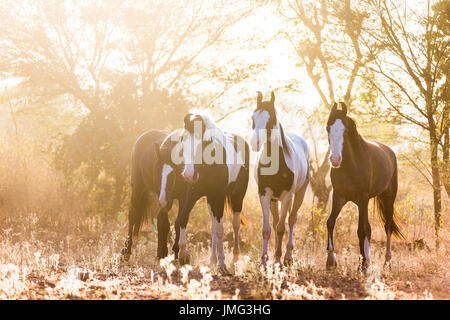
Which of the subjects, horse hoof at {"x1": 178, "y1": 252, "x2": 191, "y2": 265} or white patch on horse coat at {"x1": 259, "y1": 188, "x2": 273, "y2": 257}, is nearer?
horse hoof at {"x1": 178, "y1": 252, "x2": 191, "y2": 265}

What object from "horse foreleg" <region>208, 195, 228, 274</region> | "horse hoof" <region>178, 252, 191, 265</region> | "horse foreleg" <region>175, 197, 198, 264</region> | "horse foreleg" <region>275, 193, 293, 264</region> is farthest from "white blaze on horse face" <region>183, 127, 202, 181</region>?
"horse foreleg" <region>275, 193, 293, 264</region>

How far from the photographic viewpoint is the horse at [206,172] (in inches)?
272

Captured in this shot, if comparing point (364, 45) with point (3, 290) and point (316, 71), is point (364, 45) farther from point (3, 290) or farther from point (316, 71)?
point (3, 290)

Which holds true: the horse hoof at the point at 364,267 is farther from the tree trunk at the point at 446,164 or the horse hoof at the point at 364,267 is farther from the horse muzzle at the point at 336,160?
the tree trunk at the point at 446,164

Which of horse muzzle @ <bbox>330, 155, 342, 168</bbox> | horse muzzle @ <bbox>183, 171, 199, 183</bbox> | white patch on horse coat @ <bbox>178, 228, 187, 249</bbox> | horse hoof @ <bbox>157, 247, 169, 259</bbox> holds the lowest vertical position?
horse hoof @ <bbox>157, 247, 169, 259</bbox>

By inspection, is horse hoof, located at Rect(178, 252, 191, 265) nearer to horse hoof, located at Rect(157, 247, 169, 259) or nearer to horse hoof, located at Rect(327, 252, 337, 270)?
horse hoof, located at Rect(157, 247, 169, 259)

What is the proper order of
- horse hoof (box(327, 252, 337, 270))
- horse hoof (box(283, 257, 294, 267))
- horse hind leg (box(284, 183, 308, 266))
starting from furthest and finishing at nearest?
horse hind leg (box(284, 183, 308, 266)) → horse hoof (box(283, 257, 294, 267)) → horse hoof (box(327, 252, 337, 270))

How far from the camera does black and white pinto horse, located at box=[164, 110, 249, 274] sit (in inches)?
272

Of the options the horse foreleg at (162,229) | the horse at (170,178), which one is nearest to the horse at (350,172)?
the horse at (170,178)

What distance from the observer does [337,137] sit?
704cm

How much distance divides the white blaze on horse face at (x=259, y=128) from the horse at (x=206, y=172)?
60 cm

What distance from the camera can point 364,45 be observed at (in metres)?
10.5

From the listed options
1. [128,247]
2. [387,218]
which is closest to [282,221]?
[387,218]
